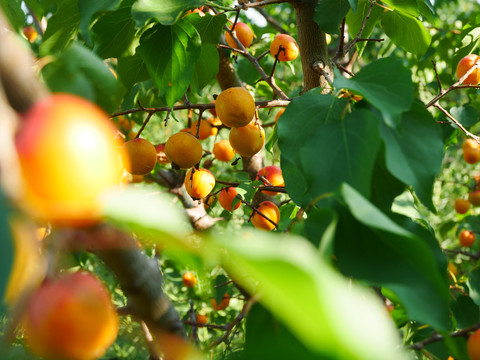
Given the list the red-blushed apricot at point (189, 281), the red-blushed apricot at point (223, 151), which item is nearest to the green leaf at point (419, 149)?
the red-blushed apricot at point (223, 151)

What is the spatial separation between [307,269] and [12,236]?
0.14 m

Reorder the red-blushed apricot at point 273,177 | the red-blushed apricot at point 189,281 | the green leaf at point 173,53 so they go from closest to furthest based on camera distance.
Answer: the green leaf at point 173,53 < the red-blushed apricot at point 273,177 < the red-blushed apricot at point 189,281

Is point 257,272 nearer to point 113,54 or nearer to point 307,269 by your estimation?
point 307,269

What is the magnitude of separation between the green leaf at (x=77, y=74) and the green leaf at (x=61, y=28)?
17.1 inches

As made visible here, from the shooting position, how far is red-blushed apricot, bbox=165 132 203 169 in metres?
0.82

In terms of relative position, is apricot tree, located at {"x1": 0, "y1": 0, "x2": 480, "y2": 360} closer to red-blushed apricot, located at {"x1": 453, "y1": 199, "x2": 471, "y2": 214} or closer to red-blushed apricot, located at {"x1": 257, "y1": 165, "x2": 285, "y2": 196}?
red-blushed apricot, located at {"x1": 257, "y1": 165, "x2": 285, "y2": 196}

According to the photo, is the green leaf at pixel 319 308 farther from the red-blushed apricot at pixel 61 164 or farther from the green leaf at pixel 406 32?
the green leaf at pixel 406 32

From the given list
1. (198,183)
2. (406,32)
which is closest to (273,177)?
(198,183)

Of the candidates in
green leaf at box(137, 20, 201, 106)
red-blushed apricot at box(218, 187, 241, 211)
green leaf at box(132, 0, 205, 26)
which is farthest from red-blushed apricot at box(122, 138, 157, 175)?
red-blushed apricot at box(218, 187, 241, 211)

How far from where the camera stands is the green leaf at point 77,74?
12.4 inches

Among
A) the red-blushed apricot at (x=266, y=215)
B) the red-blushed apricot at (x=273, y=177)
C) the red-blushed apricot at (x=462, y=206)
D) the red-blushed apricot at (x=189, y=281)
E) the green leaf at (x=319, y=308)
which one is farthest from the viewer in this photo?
the red-blushed apricot at (x=462, y=206)

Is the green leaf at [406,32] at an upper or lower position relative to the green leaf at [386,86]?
lower

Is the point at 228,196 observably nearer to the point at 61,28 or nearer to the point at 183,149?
the point at 183,149

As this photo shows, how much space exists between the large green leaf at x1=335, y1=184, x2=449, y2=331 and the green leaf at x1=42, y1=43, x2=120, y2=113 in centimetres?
20
